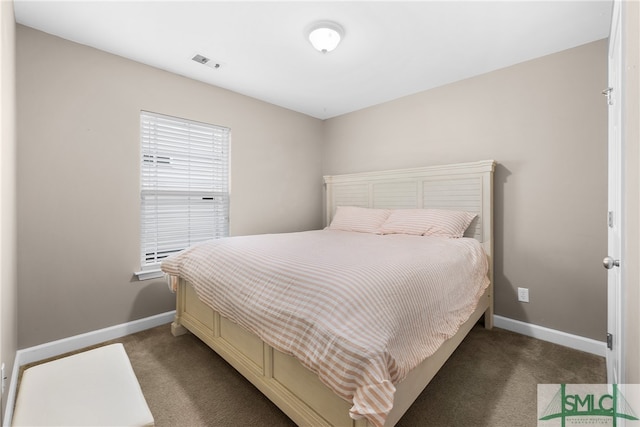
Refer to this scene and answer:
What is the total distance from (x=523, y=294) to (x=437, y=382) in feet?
4.30

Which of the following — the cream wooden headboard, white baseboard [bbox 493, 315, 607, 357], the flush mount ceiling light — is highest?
the flush mount ceiling light

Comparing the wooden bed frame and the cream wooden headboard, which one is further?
the cream wooden headboard

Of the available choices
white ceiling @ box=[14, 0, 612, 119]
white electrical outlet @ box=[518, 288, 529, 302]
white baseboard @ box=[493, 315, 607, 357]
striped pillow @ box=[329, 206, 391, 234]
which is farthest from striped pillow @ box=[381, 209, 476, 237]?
white ceiling @ box=[14, 0, 612, 119]

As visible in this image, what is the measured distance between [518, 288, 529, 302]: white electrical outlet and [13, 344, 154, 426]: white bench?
2797mm

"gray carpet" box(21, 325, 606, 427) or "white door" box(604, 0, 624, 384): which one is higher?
"white door" box(604, 0, 624, 384)

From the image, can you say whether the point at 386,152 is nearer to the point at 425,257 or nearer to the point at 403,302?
the point at 425,257

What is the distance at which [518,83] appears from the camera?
8.24 feet

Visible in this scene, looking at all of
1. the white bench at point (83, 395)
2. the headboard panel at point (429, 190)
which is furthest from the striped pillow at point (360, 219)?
the white bench at point (83, 395)

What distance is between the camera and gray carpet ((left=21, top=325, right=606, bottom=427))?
4.94 feet

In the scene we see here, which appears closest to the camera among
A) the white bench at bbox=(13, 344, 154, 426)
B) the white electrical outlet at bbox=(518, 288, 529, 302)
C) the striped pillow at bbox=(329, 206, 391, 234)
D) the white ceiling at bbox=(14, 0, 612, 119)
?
the white bench at bbox=(13, 344, 154, 426)

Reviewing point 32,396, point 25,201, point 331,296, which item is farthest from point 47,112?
point 331,296

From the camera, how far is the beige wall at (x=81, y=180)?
202 centimetres

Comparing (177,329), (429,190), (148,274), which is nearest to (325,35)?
(429,190)

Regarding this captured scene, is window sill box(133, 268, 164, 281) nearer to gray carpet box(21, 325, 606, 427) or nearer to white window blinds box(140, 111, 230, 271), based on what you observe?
white window blinds box(140, 111, 230, 271)
